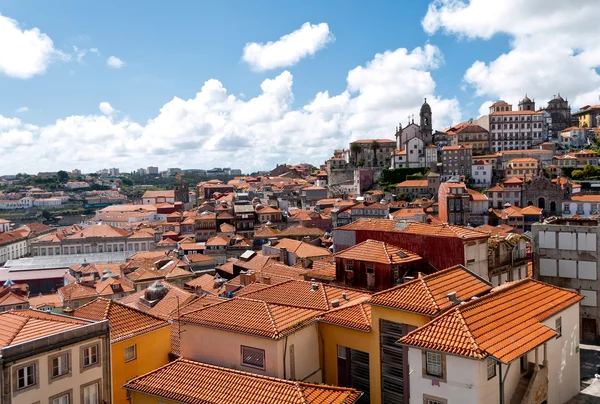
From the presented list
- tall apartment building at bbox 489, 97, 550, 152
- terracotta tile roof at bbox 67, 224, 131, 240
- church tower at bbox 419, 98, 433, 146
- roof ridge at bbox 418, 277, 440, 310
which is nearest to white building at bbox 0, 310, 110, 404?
roof ridge at bbox 418, 277, 440, 310

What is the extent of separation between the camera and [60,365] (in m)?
15.0

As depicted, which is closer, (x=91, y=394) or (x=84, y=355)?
(x=84, y=355)

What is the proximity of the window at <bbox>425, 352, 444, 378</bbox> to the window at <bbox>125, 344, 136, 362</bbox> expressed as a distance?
1030 cm

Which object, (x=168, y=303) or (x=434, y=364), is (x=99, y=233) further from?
(x=434, y=364)

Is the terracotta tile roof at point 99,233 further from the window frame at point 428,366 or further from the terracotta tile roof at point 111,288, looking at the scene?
the window frame at point 428,366

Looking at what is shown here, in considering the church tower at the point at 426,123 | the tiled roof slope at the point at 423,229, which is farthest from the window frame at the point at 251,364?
the church tower at the point at 426,123

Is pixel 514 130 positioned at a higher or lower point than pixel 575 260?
higher

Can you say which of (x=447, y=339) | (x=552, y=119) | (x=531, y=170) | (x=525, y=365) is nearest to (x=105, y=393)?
(x=447, y=339)

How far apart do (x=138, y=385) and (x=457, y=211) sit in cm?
6333

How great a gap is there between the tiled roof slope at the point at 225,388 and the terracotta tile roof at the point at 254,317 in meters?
1.29

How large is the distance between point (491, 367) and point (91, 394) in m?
11.8

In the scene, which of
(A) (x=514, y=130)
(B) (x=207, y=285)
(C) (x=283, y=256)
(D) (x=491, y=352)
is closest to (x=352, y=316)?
(D) (x=491, y=352)

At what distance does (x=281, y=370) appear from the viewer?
15094mm

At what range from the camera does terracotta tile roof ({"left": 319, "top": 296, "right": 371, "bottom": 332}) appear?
15766 mm
